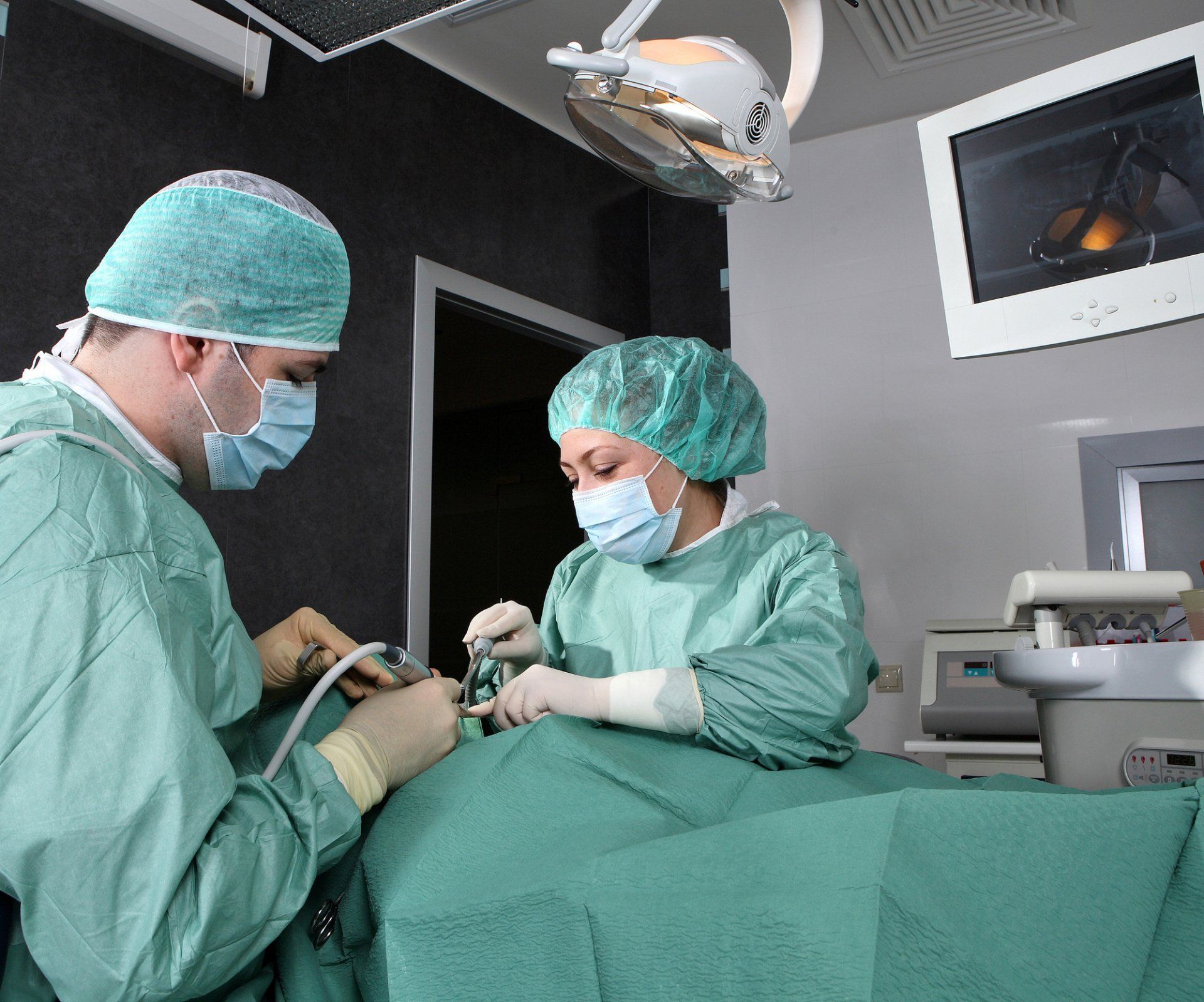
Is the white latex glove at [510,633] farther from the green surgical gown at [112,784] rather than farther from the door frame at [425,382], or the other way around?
the door frame at [425,382]

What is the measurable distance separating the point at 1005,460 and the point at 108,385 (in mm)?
2663

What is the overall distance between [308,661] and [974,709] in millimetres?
1908

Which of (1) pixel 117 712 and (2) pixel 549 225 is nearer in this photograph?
(1) pixel 117 712

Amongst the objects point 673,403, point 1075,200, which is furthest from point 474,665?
point 1075,200

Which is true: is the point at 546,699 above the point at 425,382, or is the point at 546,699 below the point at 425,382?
below

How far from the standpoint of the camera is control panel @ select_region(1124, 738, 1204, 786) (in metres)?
1.20

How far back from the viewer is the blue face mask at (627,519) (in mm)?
1698

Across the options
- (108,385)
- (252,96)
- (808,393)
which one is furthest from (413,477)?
(108,385)

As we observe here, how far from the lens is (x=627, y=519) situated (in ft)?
5.57

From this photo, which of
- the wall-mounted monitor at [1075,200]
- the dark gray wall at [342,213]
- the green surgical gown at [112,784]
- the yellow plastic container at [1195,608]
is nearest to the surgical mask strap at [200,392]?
the green surgical gown at [112,784]

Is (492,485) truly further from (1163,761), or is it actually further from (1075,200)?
(1163,761)

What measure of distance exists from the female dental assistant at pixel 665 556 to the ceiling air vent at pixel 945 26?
1585mm

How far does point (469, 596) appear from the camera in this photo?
5.02 m

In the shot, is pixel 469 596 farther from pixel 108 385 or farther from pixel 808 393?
pixel 108 385
